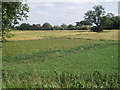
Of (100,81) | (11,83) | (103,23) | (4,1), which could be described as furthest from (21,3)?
(103,23)

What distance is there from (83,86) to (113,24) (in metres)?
105

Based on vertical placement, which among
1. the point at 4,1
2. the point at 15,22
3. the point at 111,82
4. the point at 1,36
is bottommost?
the point at 111,82

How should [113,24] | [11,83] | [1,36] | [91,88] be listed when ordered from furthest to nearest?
[113,24]
[1,36]
[11,83]
[91,88]

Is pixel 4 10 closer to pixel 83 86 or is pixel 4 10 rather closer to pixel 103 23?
pixel 83 86

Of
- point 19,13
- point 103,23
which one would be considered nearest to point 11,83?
point 19,13

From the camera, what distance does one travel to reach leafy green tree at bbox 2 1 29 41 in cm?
872

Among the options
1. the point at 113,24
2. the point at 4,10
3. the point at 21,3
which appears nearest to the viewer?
the point at 4,10

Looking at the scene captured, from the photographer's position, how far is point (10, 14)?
30.9ft

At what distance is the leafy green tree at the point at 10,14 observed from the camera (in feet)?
28.6

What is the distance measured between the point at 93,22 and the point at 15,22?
4169 inches

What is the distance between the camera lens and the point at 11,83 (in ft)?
22.0

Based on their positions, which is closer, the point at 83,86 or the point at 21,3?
the point at 83,86

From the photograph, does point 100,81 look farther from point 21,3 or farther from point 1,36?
point 21,3

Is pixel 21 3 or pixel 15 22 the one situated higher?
pixel 21 3
